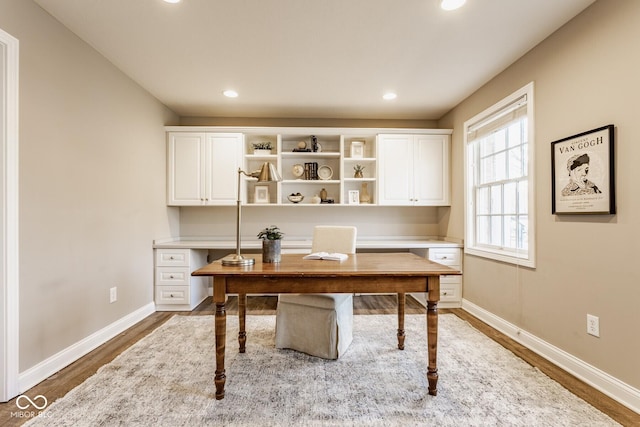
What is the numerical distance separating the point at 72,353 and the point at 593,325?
3.56m

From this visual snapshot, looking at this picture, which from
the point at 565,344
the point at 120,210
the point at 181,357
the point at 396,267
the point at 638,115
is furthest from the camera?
the point at 120,210

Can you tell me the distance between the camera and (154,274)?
355 cm

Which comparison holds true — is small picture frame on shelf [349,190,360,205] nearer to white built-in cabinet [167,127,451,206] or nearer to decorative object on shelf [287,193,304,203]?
white built-in cabinet [167,127,451,206]

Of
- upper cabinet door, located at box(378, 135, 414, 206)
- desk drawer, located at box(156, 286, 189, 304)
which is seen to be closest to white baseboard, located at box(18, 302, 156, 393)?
desk drawer, located at box(156, 286, 189, 304)

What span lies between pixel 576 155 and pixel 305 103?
8.75ft

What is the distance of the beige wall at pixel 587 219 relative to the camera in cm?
177

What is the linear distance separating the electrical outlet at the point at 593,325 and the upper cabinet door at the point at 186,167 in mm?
3823

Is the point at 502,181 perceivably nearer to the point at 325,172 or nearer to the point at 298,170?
the point at 325,172

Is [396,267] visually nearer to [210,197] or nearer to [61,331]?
[61,331]

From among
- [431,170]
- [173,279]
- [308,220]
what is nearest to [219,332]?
[173,279]

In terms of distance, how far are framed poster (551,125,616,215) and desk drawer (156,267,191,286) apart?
3.55 metres

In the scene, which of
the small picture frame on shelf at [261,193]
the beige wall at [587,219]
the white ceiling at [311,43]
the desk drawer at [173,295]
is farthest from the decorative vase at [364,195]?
the desk drawer at [173,295]

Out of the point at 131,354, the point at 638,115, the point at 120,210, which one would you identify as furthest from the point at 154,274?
the point at 638,115

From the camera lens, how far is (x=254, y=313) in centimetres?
347
